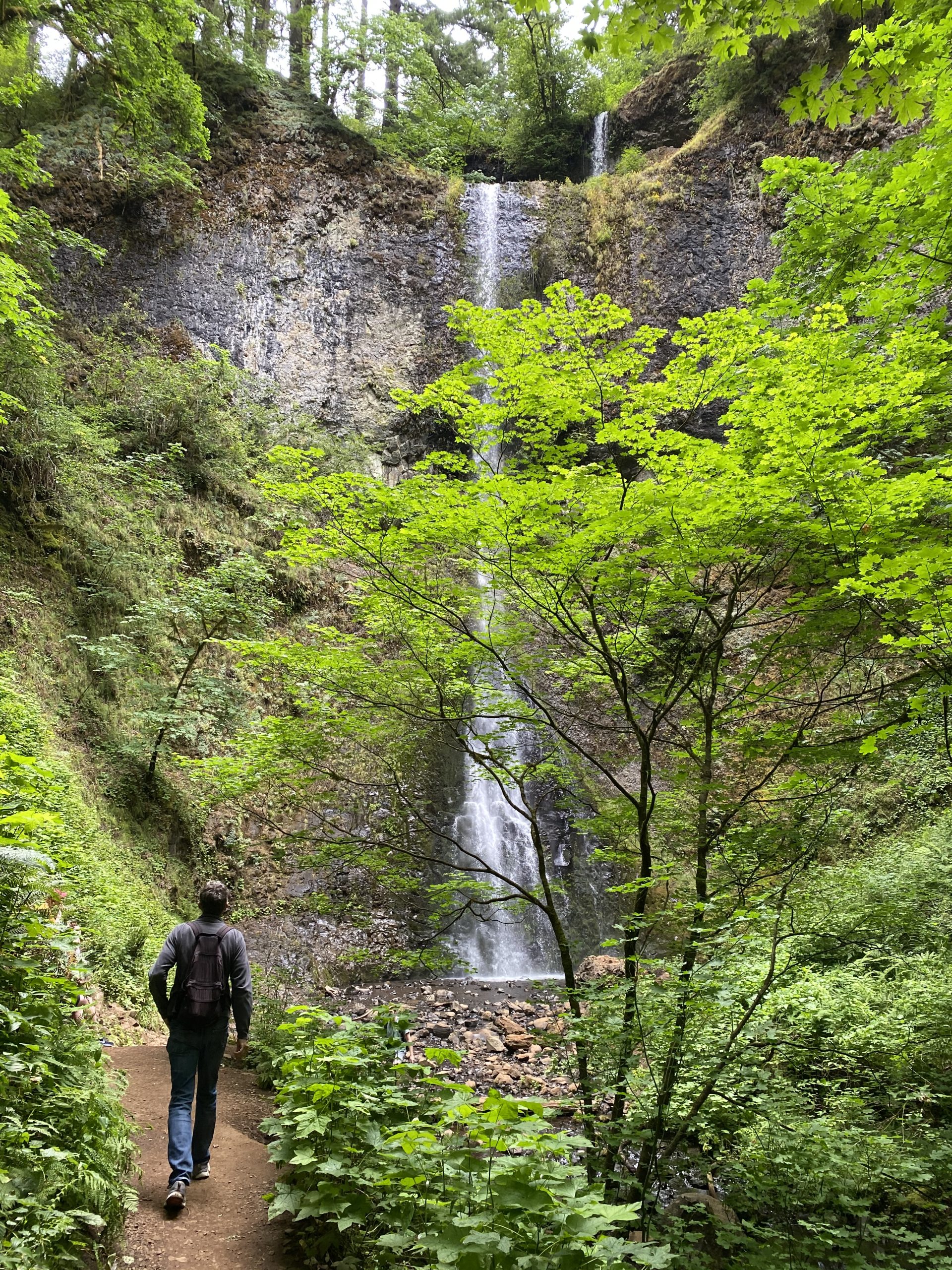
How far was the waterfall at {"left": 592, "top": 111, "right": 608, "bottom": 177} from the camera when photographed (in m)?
21.2

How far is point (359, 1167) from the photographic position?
302cm

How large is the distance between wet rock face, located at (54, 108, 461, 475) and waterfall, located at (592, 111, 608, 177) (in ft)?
18.0

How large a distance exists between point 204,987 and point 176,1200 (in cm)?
90

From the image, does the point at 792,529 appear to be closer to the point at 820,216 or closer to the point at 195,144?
the point at 820,216

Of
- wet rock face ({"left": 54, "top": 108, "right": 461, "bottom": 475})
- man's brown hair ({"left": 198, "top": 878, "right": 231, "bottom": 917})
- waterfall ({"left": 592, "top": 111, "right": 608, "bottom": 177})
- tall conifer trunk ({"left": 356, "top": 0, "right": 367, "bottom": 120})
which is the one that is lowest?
man's brown hair ({"left": 198, "top": 878, "right": 231, "bottom": 917})

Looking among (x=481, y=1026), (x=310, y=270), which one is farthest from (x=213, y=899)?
(x=310, y=270)

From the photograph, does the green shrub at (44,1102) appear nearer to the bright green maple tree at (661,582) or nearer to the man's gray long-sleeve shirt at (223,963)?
the man's gray long-sleeve shirt at (223,963)

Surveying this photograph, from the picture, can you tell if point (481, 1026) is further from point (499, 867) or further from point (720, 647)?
point (720, 647)

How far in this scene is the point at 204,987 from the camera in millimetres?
3756

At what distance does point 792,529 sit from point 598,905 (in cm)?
933

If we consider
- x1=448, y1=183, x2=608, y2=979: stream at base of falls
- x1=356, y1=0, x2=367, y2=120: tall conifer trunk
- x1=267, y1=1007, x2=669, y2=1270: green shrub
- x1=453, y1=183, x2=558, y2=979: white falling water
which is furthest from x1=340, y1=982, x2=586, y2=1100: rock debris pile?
x1=356, y1=0, x2=367, y2=120: tall conifer trunk

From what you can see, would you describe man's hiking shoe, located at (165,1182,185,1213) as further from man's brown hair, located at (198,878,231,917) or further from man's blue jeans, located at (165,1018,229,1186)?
man's brown hair, located at (198,878,231,917)

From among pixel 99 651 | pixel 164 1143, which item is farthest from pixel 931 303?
pixel 164 1143

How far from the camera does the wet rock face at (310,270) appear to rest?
1614 centimetres
